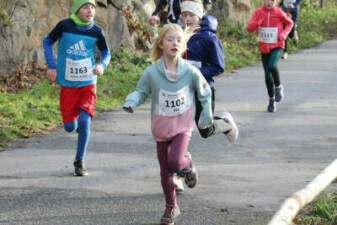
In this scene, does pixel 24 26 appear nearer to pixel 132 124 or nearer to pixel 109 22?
pixel 109 22

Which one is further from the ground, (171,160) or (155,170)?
(171,160)

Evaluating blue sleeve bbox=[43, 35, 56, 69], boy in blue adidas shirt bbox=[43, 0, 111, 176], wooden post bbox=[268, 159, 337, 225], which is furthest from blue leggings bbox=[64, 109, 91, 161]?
wooden post bbox=[268, 159, 337, 225]

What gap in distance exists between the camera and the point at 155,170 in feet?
23.1

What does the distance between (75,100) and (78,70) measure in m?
0.30

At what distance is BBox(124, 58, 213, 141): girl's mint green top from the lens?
5.36 metres

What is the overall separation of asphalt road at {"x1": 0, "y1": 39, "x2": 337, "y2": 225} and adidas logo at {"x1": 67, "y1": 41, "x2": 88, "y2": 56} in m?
1.20

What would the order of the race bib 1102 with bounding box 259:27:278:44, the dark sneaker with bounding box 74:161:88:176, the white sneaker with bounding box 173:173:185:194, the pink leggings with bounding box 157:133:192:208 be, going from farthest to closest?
the race bib 1102 with bounding box 259:27:278:44 < the dark sneaker with bounding box 74:161:88:176 < the white sneaker with bounding box 173:173:185:194 < the pink leggings with bounding box 157:133:192:208

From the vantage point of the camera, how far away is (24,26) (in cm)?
1205

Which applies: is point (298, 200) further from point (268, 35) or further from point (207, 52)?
point (268, 35)

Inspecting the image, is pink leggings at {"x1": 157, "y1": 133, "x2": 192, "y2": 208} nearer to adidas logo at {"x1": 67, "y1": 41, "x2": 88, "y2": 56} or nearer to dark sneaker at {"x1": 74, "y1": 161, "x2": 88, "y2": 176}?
dark sneaker at {"x1": 74, "y1": 161, "x2": 88, "y2": 176}

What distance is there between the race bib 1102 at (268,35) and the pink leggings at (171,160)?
16.7 ft

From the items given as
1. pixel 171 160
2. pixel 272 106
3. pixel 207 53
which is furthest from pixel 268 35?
pixel 171 160

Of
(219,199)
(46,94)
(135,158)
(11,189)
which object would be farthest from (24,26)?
(219,199)

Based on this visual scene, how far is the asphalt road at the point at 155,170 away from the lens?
5.65 m
